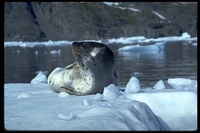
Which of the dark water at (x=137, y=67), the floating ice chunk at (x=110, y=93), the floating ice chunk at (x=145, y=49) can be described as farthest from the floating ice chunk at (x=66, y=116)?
the floating ice chunk at (x=145, y=49)

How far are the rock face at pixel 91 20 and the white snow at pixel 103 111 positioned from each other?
2023 inches

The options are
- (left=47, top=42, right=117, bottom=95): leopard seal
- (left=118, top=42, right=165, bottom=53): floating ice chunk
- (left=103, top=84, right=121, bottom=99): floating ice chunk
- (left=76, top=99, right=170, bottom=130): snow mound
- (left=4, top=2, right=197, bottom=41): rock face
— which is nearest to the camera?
(left=76, top=99, right=170, bottom=130): snow mound

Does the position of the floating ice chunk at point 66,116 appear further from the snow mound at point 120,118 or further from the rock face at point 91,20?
the rock face at point 91,20

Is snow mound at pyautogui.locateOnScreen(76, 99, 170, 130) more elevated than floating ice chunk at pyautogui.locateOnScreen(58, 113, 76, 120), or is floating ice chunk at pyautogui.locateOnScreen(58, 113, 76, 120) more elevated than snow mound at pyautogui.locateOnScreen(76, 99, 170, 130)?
floating ice chunk at pyautogui.locateOnScreen(58, 113, 76, 120)

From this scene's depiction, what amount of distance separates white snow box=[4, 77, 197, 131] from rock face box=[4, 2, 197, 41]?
51395 mm

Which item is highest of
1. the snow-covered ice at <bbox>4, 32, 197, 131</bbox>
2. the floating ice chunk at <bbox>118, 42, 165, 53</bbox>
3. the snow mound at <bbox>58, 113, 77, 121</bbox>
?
the snow mound at <bbox>58, 113, 77, 121</bbox>

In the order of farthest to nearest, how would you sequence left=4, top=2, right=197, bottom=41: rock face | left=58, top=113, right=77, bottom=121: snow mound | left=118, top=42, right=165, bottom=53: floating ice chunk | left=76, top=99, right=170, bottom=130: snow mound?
left=4, top=2, right=197, bottom=41: rock face → left=118, top=42, right=165, bottom=53: floating ice chunk → left=58, top=113, right=77, bottom=121: snow mound → left=76, top=99, right=170, bottom=130: snow mound

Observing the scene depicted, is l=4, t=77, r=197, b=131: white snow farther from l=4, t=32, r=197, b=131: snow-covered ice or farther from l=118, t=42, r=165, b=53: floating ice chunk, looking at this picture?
l=118, t=42, r=165, b=53: floating ice chunk

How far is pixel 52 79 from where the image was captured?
4.80 meters

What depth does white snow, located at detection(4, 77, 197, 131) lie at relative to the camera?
2.75 m

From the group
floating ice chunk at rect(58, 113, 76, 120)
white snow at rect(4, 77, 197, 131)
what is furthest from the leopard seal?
floating ice chunk at rect(58, 113, 76, 120)

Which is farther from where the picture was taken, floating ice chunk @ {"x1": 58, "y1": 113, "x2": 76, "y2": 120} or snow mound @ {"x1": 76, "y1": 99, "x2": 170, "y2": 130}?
floating ice chunk @ {"x1": 58, "y1": 113, "x2": 76, "y2": 120}

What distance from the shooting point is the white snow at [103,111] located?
9.04 feet

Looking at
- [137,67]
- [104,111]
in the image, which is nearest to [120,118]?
[104,111]
